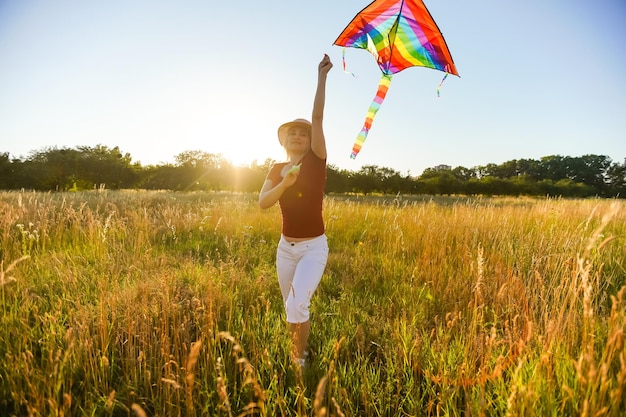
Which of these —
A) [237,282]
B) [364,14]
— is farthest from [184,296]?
[364,14]

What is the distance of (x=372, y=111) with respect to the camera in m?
2.77

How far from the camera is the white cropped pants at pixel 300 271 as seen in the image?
233 cm

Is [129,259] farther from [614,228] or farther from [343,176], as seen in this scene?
[343,176]

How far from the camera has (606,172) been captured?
80.8 meters

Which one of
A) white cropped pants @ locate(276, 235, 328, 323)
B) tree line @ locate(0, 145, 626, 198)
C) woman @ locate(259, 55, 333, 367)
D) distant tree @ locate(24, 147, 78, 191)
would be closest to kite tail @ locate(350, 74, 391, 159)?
woman @ locate(259, 55, 333, 367)

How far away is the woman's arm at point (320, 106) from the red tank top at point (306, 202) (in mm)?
152

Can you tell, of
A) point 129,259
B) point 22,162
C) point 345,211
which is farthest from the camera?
point 22,162

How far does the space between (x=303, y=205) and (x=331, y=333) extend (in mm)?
1182

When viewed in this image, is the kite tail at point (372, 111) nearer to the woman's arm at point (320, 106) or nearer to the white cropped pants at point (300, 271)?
the woman's arm at point (320, 106)

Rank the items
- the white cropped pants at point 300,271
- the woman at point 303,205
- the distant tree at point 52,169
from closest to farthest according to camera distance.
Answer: the white cropped pants at point 300,271 → the woman at point 303,205 → the distant tree at point 52,169

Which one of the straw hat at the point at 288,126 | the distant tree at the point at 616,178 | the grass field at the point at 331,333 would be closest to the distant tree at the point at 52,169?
the grass field at the point at 331,333

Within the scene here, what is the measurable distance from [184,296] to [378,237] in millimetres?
4235

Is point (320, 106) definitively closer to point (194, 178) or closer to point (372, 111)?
point (372, 111)

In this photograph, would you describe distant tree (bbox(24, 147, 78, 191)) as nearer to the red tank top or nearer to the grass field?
the grass field
